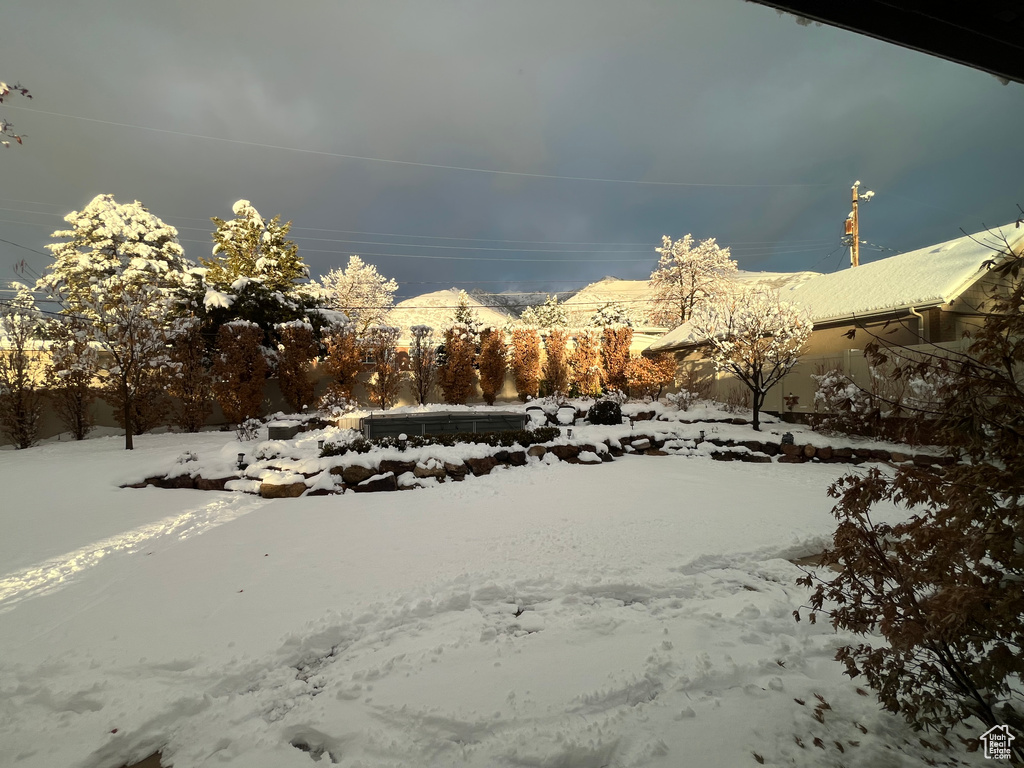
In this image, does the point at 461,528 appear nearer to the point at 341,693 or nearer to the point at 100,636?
the point at 341,693

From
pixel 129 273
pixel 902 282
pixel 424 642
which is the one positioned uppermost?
pixel 129 273

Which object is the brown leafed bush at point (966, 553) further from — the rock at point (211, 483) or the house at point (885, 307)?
the house at point (885, 307)

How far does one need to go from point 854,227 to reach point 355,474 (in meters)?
21.8

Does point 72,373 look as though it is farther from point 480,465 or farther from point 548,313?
point 548,313

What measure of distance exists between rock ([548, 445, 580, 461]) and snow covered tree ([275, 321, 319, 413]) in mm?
9216

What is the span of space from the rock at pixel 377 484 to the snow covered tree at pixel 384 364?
832cm

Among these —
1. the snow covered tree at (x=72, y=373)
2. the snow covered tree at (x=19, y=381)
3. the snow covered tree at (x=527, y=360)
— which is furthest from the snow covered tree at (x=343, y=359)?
the snow covered tree at (x=19, y=381)

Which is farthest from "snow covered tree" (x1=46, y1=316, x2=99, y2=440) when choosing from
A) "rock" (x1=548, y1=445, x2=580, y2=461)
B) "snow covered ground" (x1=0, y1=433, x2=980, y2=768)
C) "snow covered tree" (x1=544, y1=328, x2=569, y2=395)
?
"snow covered tree" (x1=544, y1=328, x2=569, y2=395)

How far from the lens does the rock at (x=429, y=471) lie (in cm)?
664

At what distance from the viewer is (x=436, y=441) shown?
761 cm

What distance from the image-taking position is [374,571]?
3562mm

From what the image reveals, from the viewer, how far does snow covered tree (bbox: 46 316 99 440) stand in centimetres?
953

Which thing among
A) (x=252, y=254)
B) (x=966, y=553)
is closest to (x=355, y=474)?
(x=966, y=553)

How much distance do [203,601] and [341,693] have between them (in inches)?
67.5
